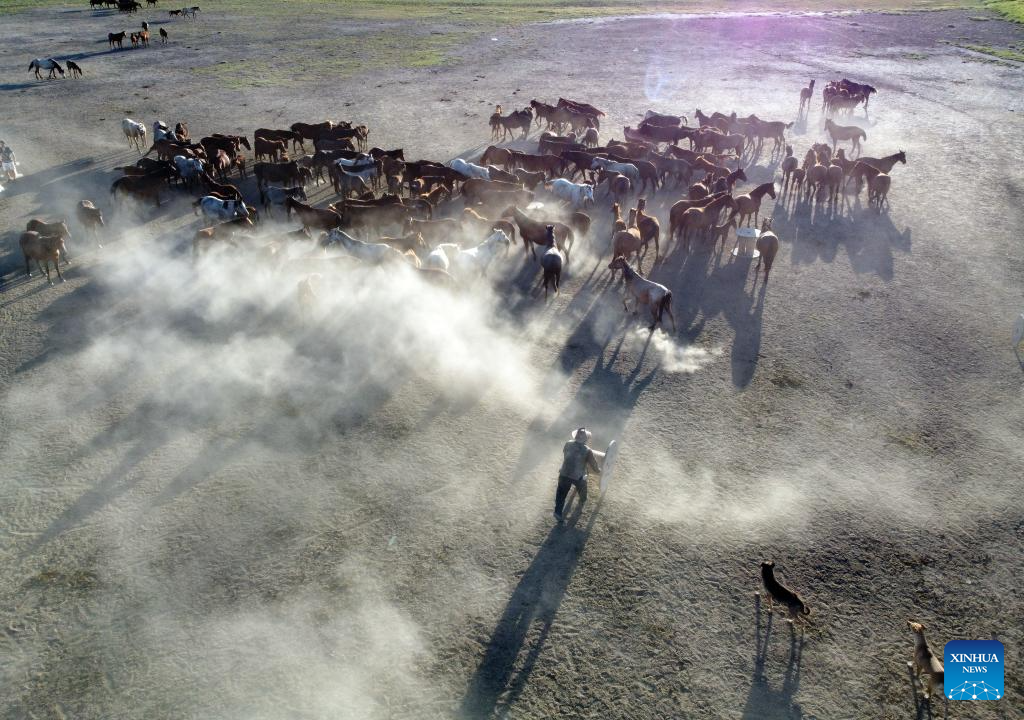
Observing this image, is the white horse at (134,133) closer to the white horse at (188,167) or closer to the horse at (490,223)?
the white horse at (188,167)

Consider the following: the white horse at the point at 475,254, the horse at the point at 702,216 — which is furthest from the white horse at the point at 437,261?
the horse at the point at 702,216

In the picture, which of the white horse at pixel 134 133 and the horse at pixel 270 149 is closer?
the horse at pixel 270 149

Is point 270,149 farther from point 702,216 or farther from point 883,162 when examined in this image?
point 883,162

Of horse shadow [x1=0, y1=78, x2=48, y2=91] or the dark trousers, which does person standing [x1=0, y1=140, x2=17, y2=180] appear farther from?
the dark trousers

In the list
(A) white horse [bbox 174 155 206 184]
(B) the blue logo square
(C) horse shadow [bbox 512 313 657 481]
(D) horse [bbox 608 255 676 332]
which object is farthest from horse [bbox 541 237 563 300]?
(A) white horse [bbox 174 155 206 184]

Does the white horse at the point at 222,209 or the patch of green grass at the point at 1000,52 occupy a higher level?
the patch of green grass at the point at 1000,52

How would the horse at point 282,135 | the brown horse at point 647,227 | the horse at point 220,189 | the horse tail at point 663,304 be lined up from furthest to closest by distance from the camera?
1. the horse at point 282,135
2. the horse at point 220,189
3. the brown horse at point 647,227
4. the horse tail at point 663,304

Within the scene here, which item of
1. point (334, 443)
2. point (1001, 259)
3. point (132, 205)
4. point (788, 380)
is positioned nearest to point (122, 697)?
point (334, 443)
